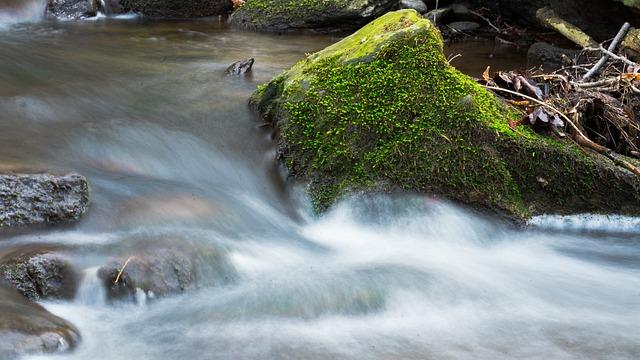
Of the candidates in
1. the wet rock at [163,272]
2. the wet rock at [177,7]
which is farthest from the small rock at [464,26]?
the wet rock at [163,272]

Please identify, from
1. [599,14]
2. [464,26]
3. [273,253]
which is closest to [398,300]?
[273,253]

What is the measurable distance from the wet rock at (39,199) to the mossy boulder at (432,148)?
5.20 feet

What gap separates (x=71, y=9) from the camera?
1044 centimetres

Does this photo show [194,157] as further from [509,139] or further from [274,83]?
[509,139]

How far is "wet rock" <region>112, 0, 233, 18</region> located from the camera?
439 inches

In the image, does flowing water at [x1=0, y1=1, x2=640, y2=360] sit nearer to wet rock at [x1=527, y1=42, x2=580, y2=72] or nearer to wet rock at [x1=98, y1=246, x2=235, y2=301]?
wet rock at [x1=98, y1=246, x2=235, y2=301]

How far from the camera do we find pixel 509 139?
462 centimetres

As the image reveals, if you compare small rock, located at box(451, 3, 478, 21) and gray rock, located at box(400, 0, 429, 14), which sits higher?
gray rock, located at box(400, 0, 429, 14)

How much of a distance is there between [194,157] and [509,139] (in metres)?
2.45

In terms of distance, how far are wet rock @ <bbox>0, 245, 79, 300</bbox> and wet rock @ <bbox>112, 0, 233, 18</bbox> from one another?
8389 millimetres

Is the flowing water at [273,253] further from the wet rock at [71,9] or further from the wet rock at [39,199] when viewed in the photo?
the wet rock at [71,9]

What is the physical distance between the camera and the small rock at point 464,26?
1132 centimetres

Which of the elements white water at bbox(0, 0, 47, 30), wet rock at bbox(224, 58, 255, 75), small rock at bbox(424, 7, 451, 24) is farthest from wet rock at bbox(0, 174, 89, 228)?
small rock at bbox(424, 7, 451, 24)

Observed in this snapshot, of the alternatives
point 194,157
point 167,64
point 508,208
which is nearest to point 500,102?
point 508,208
